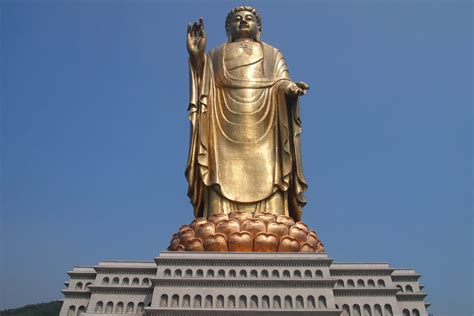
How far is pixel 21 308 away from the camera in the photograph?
40.1 m

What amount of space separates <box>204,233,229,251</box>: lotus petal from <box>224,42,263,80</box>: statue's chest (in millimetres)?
5533

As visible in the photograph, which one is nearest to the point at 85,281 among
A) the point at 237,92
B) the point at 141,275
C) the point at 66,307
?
the point at 66,307

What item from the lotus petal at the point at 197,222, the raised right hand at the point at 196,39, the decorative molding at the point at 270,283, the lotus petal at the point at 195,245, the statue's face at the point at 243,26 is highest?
the statue's face at the point at 243,26

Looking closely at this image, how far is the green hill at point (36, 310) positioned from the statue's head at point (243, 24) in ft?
86.7

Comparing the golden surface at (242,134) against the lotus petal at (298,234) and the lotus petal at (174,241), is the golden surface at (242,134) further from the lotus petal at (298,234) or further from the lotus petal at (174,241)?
the lotus petal at (298,234)

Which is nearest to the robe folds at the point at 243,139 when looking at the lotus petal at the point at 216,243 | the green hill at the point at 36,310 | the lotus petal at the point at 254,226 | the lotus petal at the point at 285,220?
the lotus petal at the point at 285,220

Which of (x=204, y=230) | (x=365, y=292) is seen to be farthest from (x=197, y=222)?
(x=365, y=292)

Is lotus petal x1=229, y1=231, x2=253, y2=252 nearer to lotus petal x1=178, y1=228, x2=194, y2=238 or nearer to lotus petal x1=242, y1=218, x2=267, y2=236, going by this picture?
lotus petal x1=242, y1=218, x2=267, y2=236

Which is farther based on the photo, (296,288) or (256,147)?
(256,147)

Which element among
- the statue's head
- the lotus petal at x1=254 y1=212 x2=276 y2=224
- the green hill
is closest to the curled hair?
the statue's head

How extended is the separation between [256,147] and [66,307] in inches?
250

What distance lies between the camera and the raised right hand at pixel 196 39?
14.3 m

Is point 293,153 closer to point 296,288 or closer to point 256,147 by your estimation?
point 256,147

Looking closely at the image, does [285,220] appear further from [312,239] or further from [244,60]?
[244,60]
